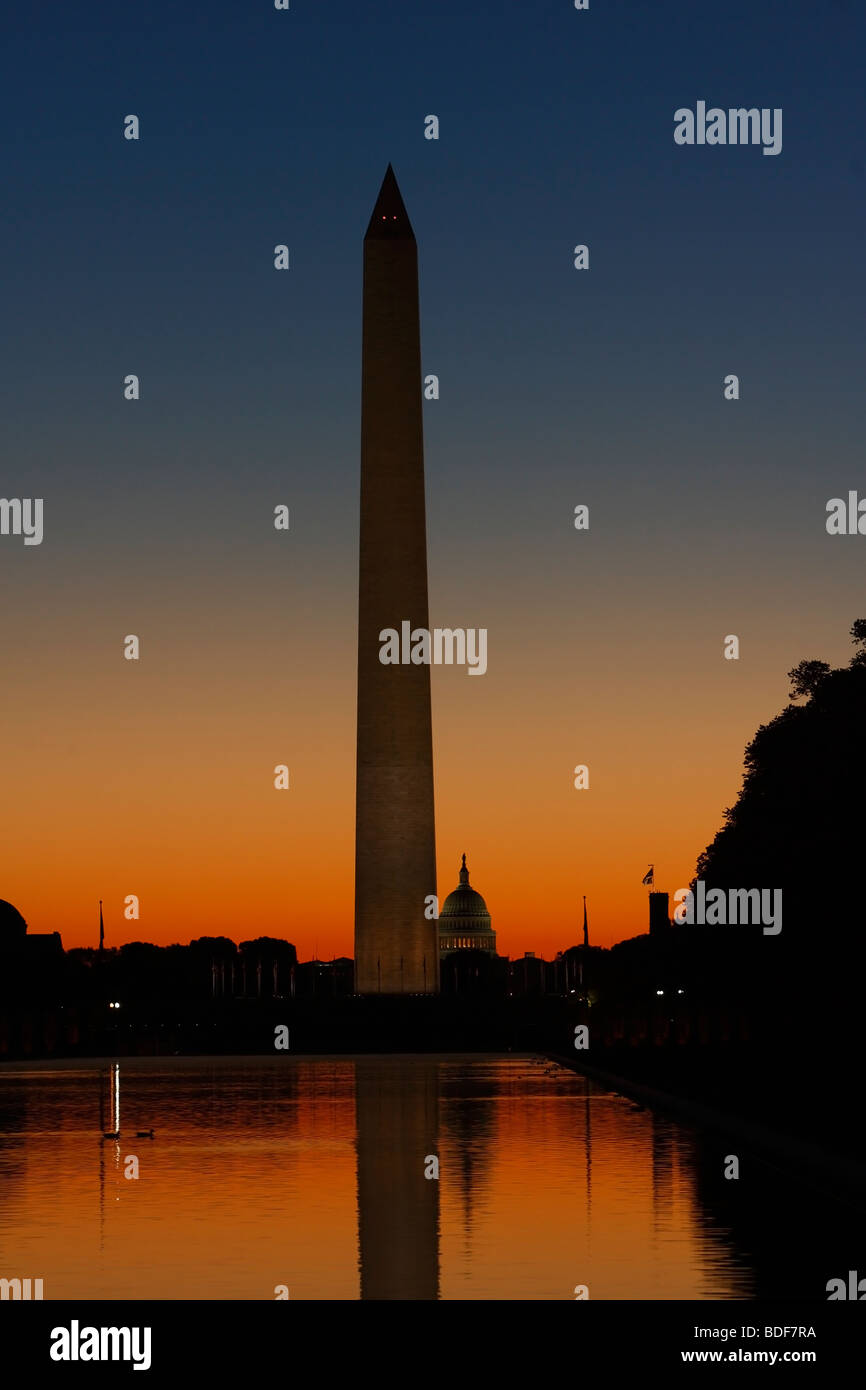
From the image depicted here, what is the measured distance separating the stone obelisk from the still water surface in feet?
169

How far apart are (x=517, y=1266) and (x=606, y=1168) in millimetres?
8664

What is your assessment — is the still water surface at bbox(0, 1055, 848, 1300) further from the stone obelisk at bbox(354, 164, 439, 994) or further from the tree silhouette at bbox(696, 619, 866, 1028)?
the stone obelisk at bbox(354, 164, 439, 994)

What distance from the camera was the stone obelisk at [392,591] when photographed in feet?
294

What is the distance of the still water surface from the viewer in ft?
51.4

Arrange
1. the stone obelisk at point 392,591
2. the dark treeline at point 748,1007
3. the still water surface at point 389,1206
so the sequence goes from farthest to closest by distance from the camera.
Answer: the stone obelisk at point 392,591 → the dark treeline at point 748,1007 → the still water surface at point 389,1206

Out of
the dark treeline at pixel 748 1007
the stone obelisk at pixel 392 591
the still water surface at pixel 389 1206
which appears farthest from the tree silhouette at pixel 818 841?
the stone obelisk at pixel 392 591

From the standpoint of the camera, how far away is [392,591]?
8962cm

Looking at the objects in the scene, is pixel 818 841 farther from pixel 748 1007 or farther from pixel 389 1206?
pixel 389 1206

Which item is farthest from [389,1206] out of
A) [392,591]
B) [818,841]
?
[392,591]

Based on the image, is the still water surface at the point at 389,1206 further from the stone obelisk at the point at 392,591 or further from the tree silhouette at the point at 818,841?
the stone obelisk at the point at 392,591

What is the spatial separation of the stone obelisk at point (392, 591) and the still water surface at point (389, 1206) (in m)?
51.5
